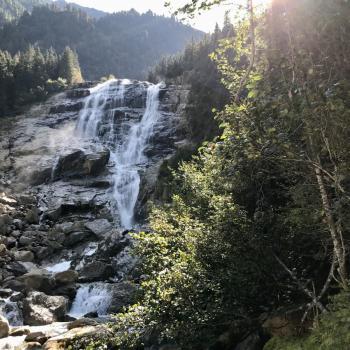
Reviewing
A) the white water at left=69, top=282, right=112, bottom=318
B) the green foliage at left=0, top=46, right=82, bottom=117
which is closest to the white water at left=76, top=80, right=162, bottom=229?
the green foliage at left=0, top=46, right=82, bottom=117

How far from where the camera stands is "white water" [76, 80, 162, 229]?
117 ft

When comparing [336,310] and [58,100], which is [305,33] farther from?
[58,100]

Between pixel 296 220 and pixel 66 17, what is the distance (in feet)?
692

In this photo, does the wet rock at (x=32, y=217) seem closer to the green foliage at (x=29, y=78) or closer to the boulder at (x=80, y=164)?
the boulder at (x=80, y=164)

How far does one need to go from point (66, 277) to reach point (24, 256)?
4.77 metres

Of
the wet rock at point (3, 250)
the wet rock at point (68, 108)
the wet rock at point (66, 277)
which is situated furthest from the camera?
the wet rock at point (68, 108)

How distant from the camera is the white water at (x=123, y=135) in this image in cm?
3562

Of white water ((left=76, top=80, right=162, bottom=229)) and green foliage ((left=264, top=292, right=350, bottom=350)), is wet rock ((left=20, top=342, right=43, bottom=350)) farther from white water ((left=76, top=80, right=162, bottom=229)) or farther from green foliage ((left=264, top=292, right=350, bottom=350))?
white water ((left=76, top=80, right=162, bottom=229))

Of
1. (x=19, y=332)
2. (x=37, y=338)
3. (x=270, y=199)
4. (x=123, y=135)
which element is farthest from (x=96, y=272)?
(x=123, y=135)

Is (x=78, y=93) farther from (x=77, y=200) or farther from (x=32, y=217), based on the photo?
(x=32, y=217)

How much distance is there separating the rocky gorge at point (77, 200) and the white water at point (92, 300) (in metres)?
0.05

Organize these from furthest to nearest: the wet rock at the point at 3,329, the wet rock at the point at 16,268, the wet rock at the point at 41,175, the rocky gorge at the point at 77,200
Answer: the wet rock at the point at 41,175 < the wet rock at the point at 16,268 < the rocky gorge at the point at 77,200 < the wet rock at the point at 3,329

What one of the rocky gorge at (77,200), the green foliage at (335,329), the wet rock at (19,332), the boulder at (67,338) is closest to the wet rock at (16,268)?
the rocky gorge at (77,200)

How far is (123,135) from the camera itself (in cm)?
4522
